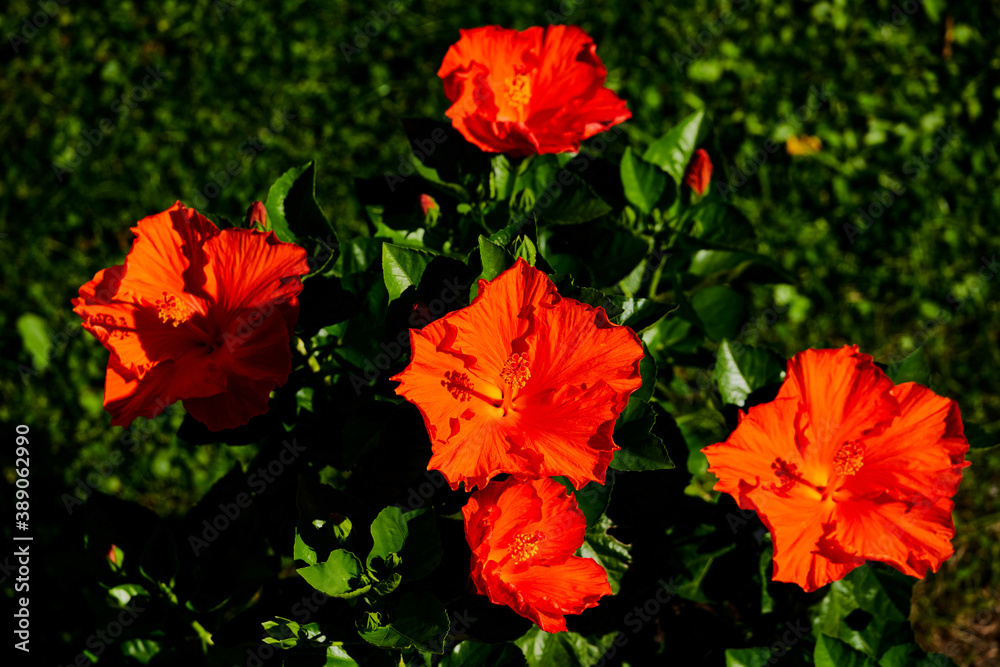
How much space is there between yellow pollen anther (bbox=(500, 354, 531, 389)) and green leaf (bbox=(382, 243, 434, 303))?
0.89 ft

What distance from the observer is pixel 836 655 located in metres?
1.71

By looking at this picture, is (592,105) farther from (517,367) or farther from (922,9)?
(922,9)

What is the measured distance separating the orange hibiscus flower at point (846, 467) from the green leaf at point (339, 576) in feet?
2.31

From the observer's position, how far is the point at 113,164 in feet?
13.7

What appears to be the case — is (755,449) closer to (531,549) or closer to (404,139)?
(531,549)

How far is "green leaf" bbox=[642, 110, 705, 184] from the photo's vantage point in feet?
7.06

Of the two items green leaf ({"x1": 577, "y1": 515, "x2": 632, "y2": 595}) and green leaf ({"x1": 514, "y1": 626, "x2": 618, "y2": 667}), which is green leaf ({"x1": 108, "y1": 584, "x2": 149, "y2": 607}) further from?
green leaf ({"x1": 577, "y1": 515, "x2": 632, "y2": 595})

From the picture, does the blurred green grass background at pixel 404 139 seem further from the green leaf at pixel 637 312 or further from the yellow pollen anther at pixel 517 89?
the green leaf at pixel 637 312

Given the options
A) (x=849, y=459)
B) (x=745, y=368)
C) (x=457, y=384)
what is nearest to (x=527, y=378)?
(x=457, y=384)

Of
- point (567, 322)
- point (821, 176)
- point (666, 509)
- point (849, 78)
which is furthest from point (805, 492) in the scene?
point (849, 78)

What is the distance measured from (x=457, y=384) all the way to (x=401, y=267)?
28 centimetres

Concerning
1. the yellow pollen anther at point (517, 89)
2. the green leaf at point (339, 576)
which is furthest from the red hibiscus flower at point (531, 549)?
the yellow pollen anther at point (517, 89)

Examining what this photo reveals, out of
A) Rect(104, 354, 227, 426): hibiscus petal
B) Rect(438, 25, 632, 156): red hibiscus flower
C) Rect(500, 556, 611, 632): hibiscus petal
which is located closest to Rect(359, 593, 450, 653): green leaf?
Rect(500, 556, 611, 632): hibiscus petal

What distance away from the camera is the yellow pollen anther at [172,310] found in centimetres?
160
